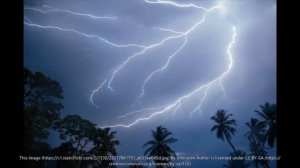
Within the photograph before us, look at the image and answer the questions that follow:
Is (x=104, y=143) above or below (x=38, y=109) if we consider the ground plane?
below

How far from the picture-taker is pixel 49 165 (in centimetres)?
1359

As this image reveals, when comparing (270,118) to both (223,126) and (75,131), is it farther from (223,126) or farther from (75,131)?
(75,131)

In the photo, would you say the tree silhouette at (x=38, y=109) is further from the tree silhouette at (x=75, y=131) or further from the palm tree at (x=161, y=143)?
the palm tree at (x=161, y=143)

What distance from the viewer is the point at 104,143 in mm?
17781

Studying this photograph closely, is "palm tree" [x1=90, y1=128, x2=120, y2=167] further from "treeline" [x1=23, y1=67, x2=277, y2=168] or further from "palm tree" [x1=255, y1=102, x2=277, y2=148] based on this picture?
"palm tree" [x1=255, y1=102, x2=277, y2=148]

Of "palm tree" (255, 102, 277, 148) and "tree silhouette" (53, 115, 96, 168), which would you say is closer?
"tree silhouette" (53, 115, 96, 168)


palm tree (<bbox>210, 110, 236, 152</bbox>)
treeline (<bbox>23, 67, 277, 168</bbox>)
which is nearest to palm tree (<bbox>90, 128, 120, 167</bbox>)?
treeline (<bbox>23, 67, 277, 168</bbox>)

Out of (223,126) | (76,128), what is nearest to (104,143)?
(76,128)

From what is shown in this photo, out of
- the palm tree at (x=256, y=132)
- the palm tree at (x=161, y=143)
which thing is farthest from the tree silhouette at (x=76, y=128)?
the palm tree at (x=256, y=132)

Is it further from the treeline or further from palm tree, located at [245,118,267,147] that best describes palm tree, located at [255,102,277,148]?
the treeline

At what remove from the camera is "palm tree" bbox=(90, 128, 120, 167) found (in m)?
17.2
